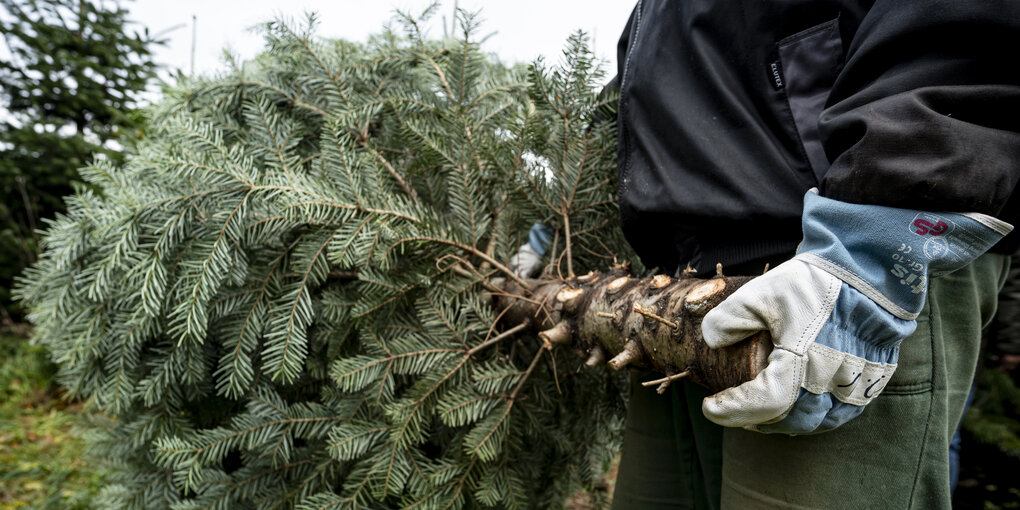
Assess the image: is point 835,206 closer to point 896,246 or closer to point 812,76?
point 896,246

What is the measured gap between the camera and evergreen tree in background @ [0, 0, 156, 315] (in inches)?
183

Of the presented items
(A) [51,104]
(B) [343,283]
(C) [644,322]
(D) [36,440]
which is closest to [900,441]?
(C) [644,322]

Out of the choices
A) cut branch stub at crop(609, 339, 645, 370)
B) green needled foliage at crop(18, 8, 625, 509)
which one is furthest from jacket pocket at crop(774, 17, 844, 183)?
green needled foliage at crop(18, 8, 625, 509)

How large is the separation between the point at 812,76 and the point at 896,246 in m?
0.32

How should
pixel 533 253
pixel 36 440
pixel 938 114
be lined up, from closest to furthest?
pixel 938 114
pixel 533 253
pixel 36 440

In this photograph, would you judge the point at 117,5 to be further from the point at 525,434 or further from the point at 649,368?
the point at 649,368

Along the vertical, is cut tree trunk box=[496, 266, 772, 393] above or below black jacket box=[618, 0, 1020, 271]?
below

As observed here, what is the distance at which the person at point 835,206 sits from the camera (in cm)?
68

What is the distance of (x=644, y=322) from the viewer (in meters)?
0.91

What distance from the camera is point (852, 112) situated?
2.32ft

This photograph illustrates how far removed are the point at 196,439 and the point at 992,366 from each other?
3.20 m

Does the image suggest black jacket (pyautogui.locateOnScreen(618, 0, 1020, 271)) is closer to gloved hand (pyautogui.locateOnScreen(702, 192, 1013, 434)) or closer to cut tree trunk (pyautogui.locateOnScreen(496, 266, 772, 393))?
gloved hand (pyautogui.locateOnScreen(702, 192, 1013, 434))

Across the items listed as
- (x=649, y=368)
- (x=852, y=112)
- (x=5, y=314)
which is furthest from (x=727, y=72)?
(x=5, y=314)

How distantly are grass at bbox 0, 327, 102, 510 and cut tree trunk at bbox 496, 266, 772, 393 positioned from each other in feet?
5.74
